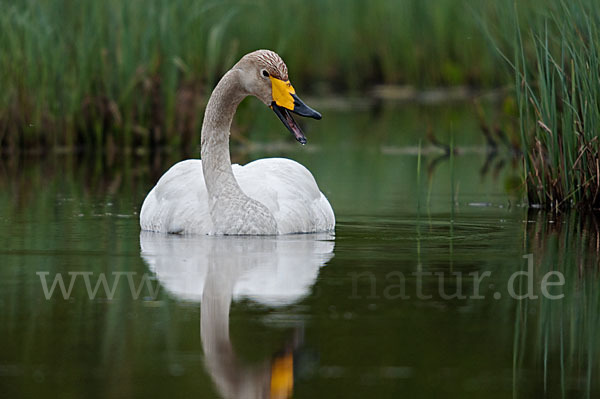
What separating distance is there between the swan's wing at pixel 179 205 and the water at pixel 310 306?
0.14m

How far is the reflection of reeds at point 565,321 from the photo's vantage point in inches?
181

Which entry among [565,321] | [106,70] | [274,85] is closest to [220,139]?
[274,85]

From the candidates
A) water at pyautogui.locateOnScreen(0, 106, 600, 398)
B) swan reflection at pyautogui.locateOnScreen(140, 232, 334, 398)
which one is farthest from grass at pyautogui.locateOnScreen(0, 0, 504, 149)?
swan reflection at pyautogui.locateOnScreen(140, 232, 334, 398)

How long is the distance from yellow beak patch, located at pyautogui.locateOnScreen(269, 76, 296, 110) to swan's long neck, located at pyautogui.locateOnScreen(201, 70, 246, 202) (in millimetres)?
455

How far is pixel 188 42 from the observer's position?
1443 centimetres

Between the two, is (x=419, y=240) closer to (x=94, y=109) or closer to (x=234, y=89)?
(x=234, y=89)

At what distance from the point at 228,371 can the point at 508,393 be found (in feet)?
3.21

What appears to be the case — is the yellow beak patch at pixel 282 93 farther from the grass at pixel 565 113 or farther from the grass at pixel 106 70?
A: the grass at pixel 106 70

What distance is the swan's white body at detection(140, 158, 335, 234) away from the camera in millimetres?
8586

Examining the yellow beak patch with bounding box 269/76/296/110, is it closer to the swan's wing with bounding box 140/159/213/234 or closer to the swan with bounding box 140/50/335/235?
the swan with bounding box 140/50/335/235

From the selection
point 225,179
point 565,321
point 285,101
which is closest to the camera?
point 565,321

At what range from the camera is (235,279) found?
6.55 metres

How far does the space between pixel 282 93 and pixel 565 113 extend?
6.66ft

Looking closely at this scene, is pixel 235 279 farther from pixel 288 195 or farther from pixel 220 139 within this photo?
pixel 220 139
